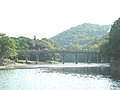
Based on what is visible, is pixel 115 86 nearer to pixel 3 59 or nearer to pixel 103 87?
pixel 103 87

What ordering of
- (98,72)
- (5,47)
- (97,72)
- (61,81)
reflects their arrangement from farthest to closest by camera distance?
1. (5,47)
2. (97,72)
3. (98,72)
4. (61,81)

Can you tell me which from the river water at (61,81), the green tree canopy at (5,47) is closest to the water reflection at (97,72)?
the river water at (61,81)

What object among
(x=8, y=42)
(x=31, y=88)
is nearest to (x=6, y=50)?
(x=8, y=42)

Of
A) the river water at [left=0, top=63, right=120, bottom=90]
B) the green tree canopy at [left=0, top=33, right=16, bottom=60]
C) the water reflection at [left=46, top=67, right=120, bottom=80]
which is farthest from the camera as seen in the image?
the green tree canopy at [left=0, top=33, right=16, bottom=60]

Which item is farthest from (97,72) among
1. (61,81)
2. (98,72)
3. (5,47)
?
(5,47)

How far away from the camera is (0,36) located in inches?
6161

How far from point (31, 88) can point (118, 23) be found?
91.4 meters

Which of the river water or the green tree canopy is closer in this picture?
the river water

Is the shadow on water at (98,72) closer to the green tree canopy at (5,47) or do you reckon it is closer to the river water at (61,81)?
the river water at (61,81)

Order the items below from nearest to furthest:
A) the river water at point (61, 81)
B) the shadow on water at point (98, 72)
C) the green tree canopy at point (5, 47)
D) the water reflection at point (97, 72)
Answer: the river water at point (61, 81) → the shadow on water at point (98, 72) → the water reflection at point (97, 72) → the green tree canopy at point (5, 47)

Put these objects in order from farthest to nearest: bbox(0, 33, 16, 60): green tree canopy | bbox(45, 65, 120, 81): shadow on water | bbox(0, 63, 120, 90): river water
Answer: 1. bbox(0, 33, 16, 60): green tree canopy
2. bbox(45, 65, 120, 81): shadow on water
3. bbox(0, 63, 120, 90): river water

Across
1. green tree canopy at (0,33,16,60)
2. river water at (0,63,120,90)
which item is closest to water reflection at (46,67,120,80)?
river water at (0,63,120,90)

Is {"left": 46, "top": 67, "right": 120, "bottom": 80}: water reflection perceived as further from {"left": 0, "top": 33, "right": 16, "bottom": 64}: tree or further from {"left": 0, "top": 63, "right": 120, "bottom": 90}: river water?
{"left": 0, "top": 33, "right": 16, "bottom": 64}: tree

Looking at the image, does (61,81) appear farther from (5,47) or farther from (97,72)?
(5,47)
